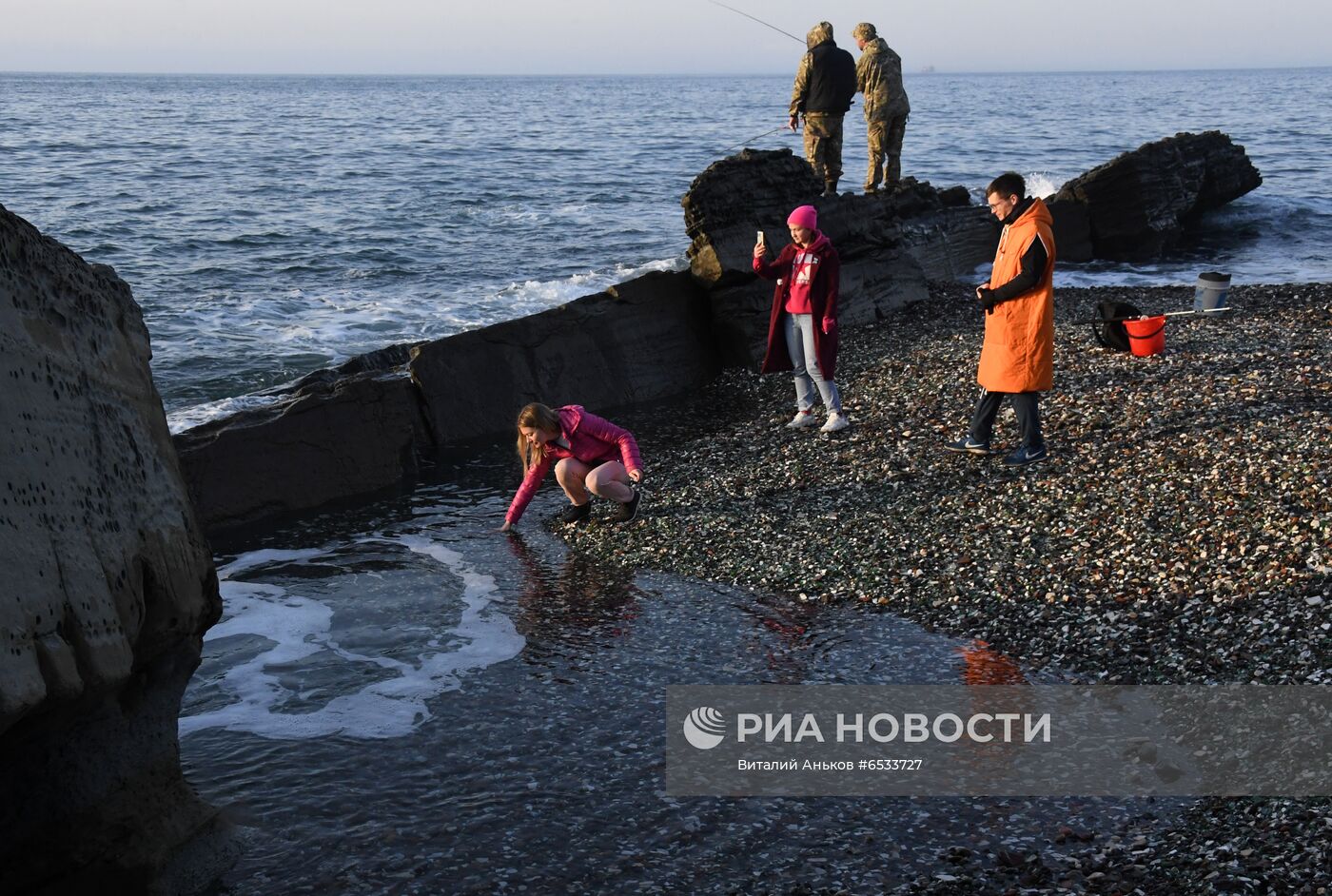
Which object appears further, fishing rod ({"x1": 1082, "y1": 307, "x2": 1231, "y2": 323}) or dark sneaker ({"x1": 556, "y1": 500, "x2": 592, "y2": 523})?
fishing rod ({"x1": 1082, "y1": 307, "x2": 1231, "y2": 323})

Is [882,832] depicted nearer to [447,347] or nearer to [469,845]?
[469,845]

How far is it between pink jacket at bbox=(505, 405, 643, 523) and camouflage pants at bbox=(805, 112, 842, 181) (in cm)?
988

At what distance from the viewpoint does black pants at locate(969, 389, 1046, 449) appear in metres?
10.4

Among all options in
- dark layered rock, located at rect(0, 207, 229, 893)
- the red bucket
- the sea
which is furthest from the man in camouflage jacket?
dark layered rock, located at rect(0, 207, 229, 893)

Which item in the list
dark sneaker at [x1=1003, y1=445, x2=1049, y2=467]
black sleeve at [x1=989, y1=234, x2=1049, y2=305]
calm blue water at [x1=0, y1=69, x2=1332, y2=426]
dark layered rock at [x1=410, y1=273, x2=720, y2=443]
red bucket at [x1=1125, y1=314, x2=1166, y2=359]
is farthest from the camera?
calm blue water at [x1=0, y1=69, x2=1332, y2=426]

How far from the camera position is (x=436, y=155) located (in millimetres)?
51969

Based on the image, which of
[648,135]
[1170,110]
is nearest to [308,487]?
[648,135]

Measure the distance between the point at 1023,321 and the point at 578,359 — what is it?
21.8ft

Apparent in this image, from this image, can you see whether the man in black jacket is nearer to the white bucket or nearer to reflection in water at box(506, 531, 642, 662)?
the white bucket

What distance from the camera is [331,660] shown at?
8453mm

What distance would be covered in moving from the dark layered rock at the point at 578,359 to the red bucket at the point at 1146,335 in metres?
5.40

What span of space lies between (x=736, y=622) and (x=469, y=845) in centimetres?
307

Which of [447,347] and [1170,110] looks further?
[1170,110]

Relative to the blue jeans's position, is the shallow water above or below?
below
